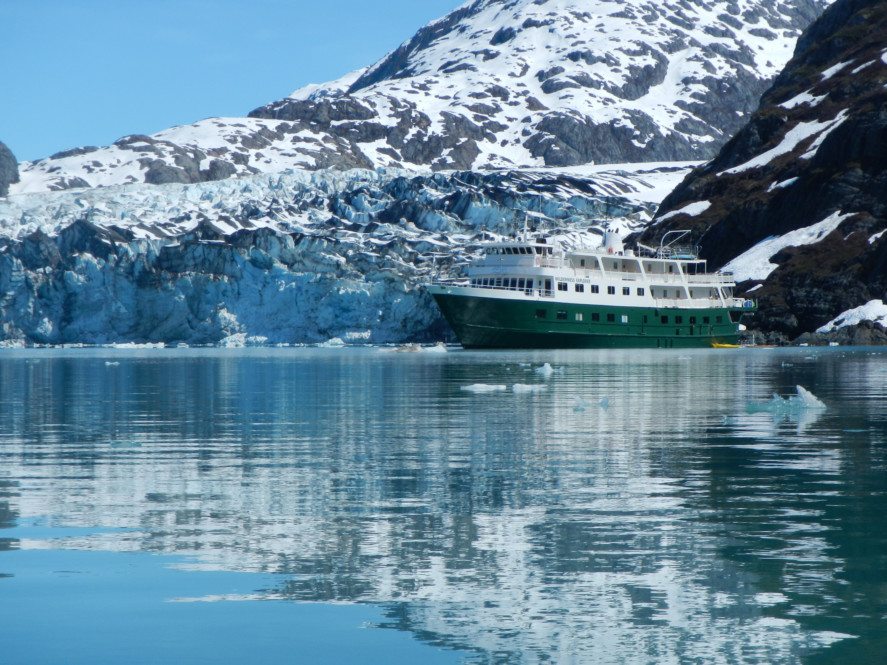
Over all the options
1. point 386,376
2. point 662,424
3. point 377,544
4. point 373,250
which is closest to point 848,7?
point 373,250

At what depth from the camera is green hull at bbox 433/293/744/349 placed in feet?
246

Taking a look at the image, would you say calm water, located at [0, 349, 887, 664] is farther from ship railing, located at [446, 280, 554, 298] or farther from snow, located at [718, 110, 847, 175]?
snow, located at [718, 110, 847, 175]

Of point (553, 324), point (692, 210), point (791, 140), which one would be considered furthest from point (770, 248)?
point (553, 324)

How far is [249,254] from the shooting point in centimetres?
11256

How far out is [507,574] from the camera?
316 inches

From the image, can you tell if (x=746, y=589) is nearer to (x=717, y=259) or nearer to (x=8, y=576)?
(x=8, y=576)

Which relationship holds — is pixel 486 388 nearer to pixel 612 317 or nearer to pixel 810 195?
pixel 612 317

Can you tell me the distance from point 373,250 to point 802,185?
4713 cm

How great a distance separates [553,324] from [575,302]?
2.33 meters

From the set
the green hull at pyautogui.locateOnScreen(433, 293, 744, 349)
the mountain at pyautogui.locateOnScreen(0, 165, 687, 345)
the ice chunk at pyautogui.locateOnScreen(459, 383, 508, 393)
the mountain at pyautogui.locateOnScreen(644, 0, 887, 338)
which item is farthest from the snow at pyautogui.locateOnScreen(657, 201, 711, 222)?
the ice chunk at pyautogui.locateOnScreen(459, 383, 508, 393)

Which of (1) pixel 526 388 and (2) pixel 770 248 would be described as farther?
(2) pixel 770 248

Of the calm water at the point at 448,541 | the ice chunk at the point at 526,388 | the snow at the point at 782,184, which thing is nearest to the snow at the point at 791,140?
the snow at the point at 782,184

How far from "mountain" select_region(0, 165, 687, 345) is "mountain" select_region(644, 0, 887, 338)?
16.6m

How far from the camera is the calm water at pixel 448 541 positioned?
261 inches
